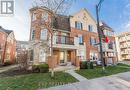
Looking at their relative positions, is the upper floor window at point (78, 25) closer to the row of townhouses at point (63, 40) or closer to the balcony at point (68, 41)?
the row of townhouses at point (63, 40)

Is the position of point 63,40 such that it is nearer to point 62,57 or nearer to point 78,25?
point 62,57

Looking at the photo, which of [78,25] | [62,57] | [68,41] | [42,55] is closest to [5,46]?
[42,55]

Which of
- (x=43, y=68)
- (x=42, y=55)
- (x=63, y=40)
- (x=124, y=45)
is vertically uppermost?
(x=124, y=45)

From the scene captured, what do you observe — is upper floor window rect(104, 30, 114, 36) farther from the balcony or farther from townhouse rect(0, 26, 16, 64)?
townhouse rect(0, 26, 16, 64)

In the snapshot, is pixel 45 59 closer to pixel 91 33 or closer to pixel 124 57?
pixel 91 33

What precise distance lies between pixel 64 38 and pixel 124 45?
4031 centimetres

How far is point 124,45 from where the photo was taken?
52438mm

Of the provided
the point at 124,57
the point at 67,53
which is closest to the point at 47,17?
the point at 67,53

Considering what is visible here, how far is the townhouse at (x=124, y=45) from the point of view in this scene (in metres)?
51.1

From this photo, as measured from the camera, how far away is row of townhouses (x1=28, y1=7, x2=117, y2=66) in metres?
16.1

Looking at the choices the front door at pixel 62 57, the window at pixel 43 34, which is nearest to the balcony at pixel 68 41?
the window at pixel 43 34

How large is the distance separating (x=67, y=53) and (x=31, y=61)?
636 cm

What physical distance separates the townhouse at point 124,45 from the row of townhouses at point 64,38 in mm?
26380

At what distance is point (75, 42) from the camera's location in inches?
819
